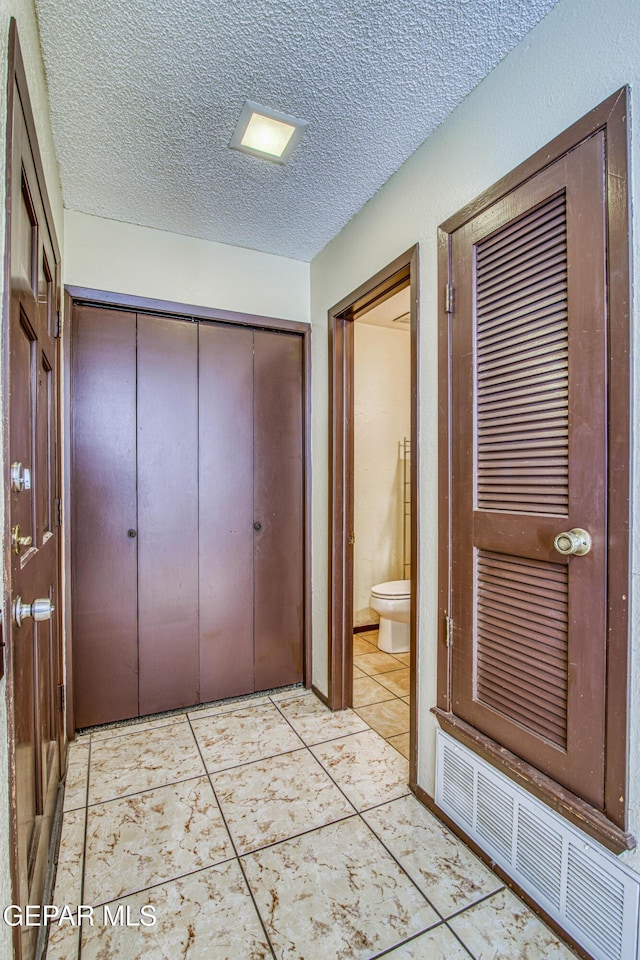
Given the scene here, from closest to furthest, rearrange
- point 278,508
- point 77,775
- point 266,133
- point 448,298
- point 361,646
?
point 448,298 < point 266,133 < point 77,775 < point 278,508 < point 361,646

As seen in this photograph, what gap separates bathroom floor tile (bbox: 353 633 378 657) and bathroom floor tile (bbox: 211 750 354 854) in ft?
4.35

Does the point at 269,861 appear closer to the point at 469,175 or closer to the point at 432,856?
the point at 432,856

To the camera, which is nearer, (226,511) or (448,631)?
(448,631)

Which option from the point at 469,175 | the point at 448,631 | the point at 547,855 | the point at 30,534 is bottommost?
the point at 547,855

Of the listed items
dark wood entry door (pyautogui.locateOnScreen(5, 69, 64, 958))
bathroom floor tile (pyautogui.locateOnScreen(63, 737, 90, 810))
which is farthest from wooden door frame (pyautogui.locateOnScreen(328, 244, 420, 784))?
dark wood entry door (pyautogui.locateOnScreen(5, 69, 64, 958))

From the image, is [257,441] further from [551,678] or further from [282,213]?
[551,678]

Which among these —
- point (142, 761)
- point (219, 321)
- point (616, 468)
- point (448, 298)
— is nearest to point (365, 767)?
point (142, 761)

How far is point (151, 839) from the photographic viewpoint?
1.59 meters

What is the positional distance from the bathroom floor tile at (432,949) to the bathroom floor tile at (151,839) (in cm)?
60

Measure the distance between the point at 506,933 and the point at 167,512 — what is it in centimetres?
203

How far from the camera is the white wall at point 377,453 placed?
12.4ft

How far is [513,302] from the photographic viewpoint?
1.40 meters

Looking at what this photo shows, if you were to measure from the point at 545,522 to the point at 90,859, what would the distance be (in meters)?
1.76

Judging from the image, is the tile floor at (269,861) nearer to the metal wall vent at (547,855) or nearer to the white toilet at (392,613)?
the metal wall vent at (547,855)
